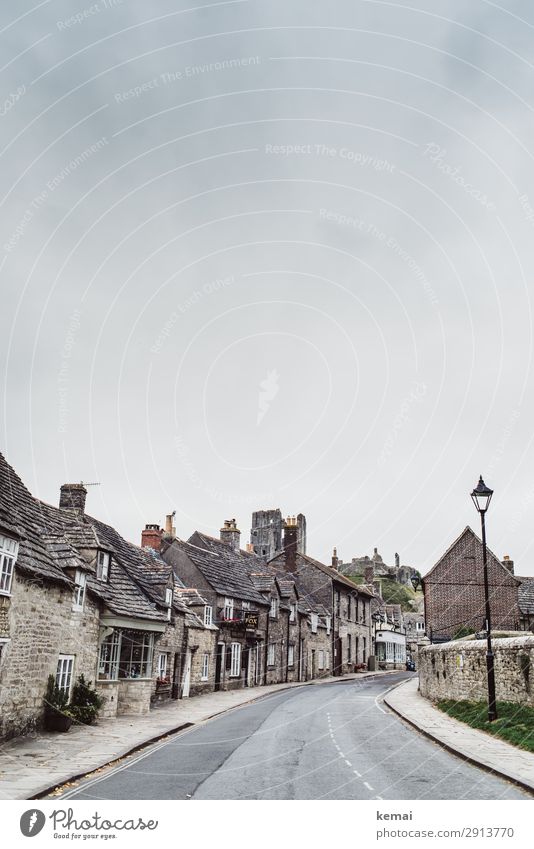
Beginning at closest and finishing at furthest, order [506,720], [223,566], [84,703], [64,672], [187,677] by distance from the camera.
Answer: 1. [506,720]
2. [64,672]
3. [84,703]
4. [187,677]
5. [223,566]

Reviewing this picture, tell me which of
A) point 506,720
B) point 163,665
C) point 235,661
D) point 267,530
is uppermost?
point 267,530

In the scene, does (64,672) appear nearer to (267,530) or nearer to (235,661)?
(235,661)

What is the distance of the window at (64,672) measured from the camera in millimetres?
17756

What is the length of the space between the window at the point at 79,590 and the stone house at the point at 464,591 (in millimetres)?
27598

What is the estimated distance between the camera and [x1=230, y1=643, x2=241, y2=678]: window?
121ft

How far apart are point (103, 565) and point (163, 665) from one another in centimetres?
776

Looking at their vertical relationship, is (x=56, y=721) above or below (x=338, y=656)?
below

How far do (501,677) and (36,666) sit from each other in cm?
1265

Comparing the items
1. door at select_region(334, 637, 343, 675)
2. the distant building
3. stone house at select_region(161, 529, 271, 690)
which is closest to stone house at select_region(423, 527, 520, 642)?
stone house at select_region(161, 529, 271, 690)

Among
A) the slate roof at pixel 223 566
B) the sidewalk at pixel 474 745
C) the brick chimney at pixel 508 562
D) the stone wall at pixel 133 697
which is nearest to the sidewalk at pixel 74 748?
the stone wall at pixel 133 697

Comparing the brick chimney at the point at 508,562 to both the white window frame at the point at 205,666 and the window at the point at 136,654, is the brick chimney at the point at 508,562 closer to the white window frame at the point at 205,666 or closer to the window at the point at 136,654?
the white window frame at the point at 205,666

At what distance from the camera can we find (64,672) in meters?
18.2

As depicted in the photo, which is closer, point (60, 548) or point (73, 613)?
point (73, 613)

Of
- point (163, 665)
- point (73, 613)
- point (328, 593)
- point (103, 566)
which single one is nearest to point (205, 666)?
point (163, 665)
